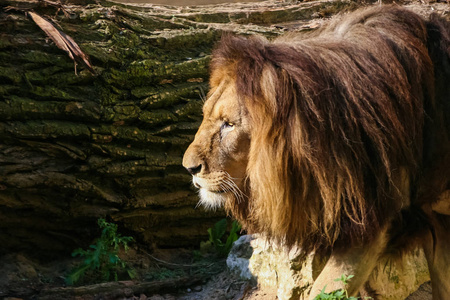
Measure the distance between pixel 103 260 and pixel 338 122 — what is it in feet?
6.65

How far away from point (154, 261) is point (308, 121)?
206cm

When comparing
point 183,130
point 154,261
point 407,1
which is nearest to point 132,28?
point 183,130

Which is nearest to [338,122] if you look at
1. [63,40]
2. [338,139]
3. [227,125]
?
[338,139]

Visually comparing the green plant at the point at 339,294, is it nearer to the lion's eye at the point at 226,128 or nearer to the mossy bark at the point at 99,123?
the lion's eye at the point at 226,128

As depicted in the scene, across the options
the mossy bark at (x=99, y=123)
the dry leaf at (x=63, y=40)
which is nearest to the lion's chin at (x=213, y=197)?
the mossy bark at (x=99, y=123)

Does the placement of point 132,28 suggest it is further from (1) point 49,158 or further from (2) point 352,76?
(2) point 352,76

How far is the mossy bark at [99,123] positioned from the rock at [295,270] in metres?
0.56

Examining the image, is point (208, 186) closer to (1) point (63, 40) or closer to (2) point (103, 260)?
(2) point (103, 260)

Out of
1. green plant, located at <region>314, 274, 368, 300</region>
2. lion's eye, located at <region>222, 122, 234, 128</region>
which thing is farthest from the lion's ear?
green plant, located at <region>314, 274, 368, 300</region>

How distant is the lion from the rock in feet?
1.06

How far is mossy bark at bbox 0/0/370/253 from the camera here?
3832 millimetres

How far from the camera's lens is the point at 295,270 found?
363cm

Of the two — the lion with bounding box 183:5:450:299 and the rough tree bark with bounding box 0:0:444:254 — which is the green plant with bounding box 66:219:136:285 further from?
the lion with bounding box 183:5:450:299

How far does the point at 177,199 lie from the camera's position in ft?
14.4
